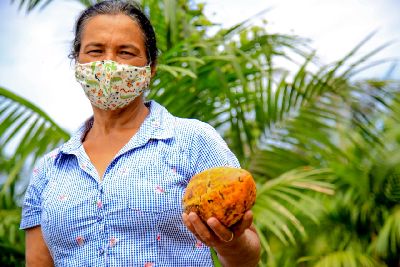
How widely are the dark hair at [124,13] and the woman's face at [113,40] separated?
0.02 metres

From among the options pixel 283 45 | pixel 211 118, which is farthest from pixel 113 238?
pixel 283 45

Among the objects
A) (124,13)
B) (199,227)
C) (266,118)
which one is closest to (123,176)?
(199,227)

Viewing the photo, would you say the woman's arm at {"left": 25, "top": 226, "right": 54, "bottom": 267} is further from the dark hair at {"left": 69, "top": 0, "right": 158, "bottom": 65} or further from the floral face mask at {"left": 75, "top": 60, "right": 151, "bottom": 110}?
the dark hair at {"left": 69, "top": 0, "right": 158, "bottom": 65}

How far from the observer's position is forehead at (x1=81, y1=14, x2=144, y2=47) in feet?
5.56

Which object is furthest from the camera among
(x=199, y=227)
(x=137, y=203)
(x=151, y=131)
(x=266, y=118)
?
(x=266, y=118)

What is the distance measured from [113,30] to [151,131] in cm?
29

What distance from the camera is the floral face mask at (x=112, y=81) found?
1753 millimetres

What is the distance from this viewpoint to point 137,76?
179 cm

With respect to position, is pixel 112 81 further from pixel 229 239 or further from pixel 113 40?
pixel 229 239

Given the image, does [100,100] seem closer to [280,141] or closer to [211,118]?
[211,118]

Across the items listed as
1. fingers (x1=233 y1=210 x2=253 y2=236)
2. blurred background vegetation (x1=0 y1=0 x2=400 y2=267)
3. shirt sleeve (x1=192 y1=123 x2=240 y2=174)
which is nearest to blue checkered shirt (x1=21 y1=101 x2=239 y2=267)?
shirt sleeve (x1=192 y1=123 x2=240 y2=174)

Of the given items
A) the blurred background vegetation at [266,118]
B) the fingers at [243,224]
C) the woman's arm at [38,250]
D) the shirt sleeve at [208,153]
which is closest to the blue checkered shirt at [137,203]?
the shirt sleeve at [208,153]

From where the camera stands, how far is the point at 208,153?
1578 millimetres

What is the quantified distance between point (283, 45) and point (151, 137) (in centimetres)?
216
